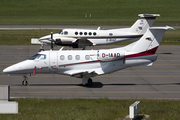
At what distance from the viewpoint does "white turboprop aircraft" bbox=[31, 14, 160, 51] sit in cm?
4044

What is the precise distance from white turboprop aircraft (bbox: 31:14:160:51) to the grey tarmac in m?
9.02

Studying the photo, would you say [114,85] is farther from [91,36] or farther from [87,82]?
[91,36]

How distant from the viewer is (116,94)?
73.7 feet

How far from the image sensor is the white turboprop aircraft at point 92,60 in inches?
955

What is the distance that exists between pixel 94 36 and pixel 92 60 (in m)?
17.1

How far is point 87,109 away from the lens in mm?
17641

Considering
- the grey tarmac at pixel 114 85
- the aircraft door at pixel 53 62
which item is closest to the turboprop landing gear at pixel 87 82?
the grey tarmac at pixel 114 85

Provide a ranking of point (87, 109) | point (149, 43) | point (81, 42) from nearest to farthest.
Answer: point (87, 109)
point (149, 43)
point (81, 42)
